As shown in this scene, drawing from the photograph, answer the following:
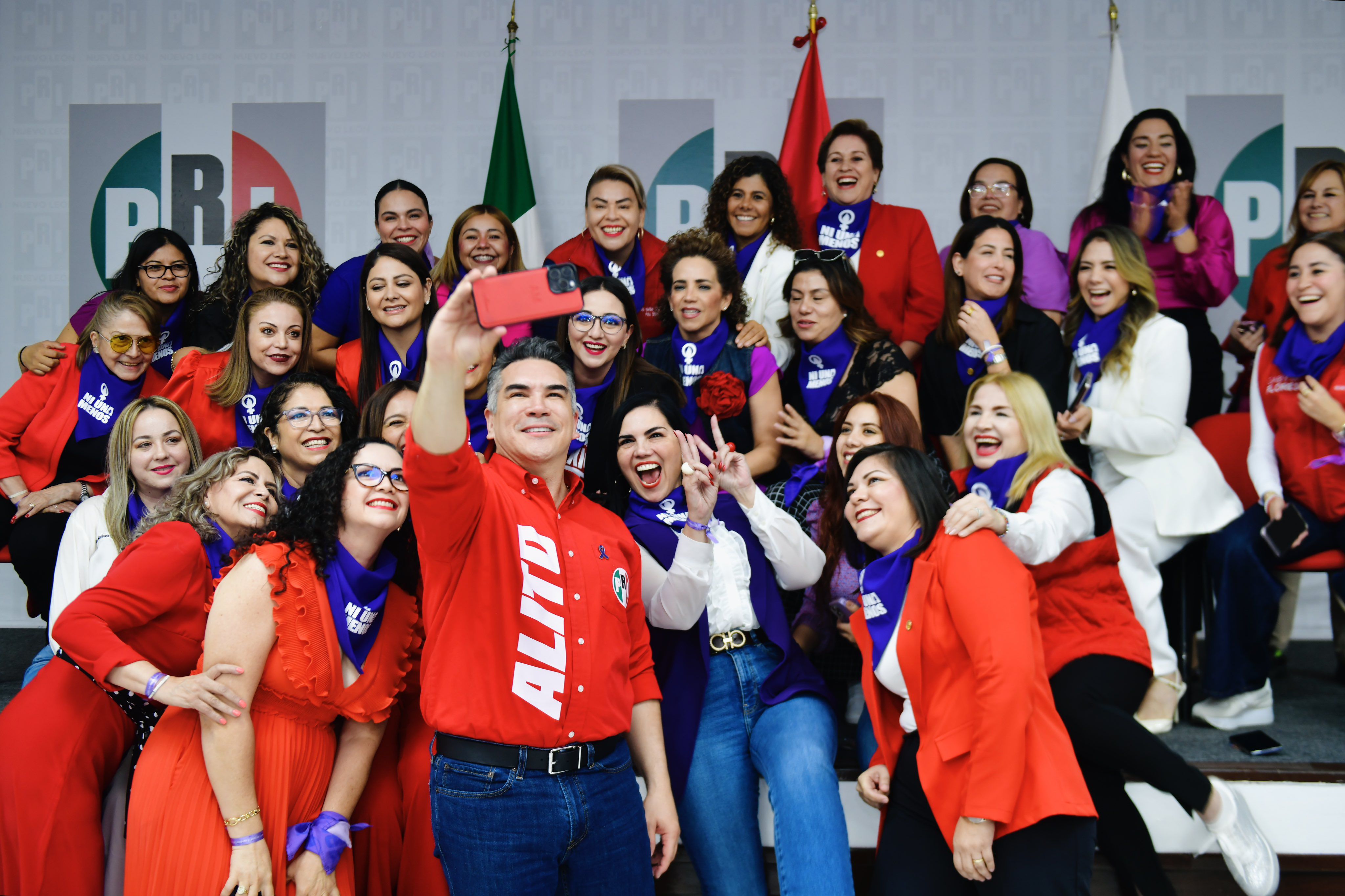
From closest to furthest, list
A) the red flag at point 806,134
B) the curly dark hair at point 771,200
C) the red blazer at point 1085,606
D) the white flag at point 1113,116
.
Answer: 1. the red blazer at point 1085,606
2. the curly dark hair at point 771,200
3. the white flag at point 1113,116
4. the red flag at point 806,134

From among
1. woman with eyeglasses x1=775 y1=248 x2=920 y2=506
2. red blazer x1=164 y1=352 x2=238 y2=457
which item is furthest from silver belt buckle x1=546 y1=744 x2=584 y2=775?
red blazer x1=164 y1=352 x2=238 y2=457

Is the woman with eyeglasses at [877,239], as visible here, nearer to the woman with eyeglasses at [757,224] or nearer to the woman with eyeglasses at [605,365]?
the woman with eyeglasses at [757,224]

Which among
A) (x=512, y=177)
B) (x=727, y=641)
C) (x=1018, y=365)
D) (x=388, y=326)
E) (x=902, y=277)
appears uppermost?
(x=512, y=177)

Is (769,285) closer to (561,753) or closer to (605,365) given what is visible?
(605,365)

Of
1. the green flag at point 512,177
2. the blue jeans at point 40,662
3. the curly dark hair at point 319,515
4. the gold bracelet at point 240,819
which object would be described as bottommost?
the gold bracelet at point 240,819

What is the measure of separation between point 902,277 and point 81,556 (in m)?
2.87

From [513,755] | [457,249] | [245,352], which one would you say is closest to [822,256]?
[457,249]

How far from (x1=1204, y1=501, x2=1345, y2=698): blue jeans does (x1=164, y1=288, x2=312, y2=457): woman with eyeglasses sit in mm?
3000

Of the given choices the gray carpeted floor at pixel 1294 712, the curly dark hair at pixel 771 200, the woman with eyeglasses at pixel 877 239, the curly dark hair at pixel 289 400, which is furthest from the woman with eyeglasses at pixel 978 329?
the curly dark hair at pixel 289 400

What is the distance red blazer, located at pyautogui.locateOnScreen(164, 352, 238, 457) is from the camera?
3219 mm

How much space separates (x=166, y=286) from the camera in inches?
147

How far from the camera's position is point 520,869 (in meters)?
1.85

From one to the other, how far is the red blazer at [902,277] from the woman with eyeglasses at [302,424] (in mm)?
1936

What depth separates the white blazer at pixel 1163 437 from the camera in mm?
3254
